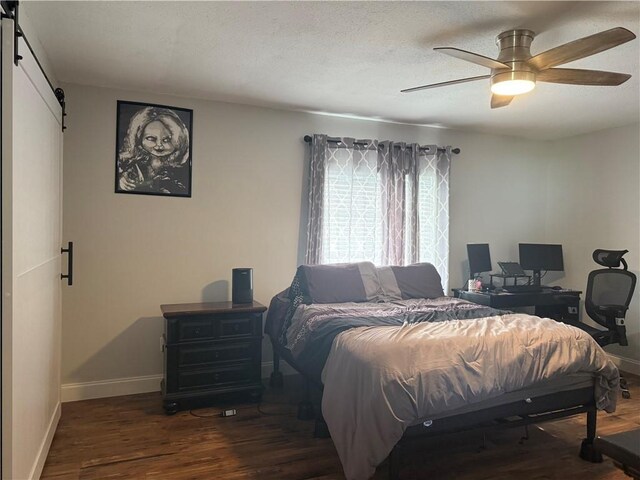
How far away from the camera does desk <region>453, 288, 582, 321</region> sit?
14.1 ft

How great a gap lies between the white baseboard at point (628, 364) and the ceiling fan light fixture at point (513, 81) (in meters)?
3.35

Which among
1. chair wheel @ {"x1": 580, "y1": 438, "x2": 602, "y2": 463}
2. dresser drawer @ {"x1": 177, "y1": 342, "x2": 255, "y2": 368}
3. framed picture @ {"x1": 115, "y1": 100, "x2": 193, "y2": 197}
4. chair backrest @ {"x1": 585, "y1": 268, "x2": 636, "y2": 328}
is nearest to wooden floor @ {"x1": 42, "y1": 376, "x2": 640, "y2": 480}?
chair wheel @ {"x1": 580, "y1": 438, "x2": 602, "y2": 463}

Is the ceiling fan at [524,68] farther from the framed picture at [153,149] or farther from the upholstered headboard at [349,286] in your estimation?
the framed picture at [153,149]

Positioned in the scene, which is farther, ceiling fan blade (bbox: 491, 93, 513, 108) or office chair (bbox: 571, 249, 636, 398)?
office chair (bbox: 571, 249, 636, 398)

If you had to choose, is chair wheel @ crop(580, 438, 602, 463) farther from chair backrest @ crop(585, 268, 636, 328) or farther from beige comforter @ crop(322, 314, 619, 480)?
chair backrest @ crop(585, 268, 636, 328)

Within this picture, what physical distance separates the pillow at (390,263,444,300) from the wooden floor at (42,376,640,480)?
→ 1307 millimetres

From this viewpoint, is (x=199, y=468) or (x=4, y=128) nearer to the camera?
(x=4, y=128)

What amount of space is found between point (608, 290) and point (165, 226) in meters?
4.03

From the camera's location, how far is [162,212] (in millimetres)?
3684

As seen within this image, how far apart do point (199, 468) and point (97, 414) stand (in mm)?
1161

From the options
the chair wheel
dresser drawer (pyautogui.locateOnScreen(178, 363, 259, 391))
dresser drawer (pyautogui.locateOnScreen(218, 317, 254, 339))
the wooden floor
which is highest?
dresser drawer (pyautogui.locateOnScreen(218, 317, 254, 339))

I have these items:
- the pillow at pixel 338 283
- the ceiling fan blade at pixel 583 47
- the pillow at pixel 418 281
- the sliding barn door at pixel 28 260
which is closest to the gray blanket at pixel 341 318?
the pillow at pixel 338 283

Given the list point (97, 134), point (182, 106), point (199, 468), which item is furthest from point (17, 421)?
point (182, 106)

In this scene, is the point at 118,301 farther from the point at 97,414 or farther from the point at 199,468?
the point at 199,468
